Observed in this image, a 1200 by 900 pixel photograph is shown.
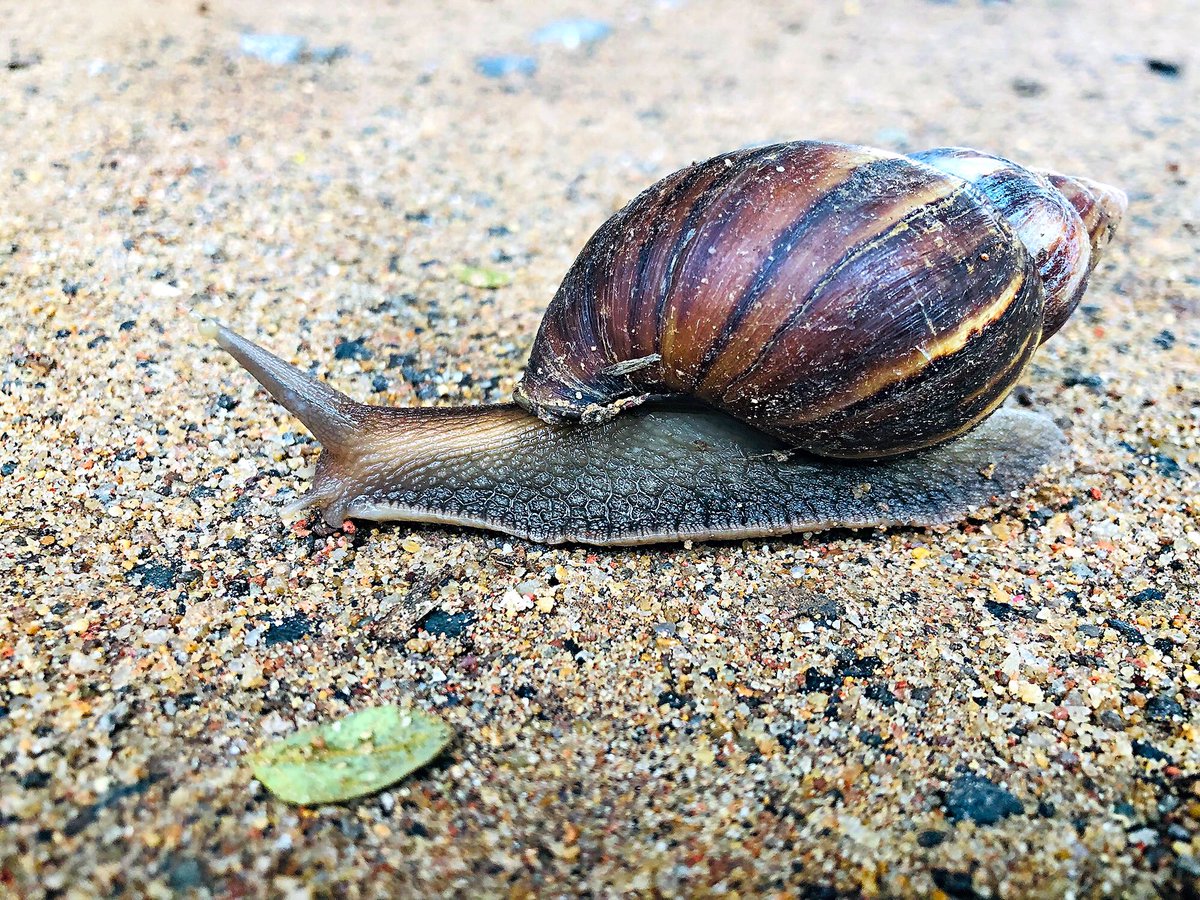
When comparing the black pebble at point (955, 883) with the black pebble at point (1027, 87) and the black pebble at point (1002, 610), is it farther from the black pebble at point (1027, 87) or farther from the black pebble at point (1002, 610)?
the black pebble at point (1027, 87)

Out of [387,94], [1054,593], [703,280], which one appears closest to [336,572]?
[703,280]

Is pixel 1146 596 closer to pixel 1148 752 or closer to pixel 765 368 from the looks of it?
pixel 1148 752

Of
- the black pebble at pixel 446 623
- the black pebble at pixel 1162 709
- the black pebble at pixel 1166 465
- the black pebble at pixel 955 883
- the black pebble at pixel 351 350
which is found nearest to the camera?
the black pebble at pixel 955 883

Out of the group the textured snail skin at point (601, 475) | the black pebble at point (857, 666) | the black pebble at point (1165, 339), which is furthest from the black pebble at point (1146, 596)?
the black pebble at point (1165, 339)

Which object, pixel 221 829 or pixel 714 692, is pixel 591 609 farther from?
pixel 221 829

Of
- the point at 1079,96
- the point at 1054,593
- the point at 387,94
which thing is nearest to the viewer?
the point at 1054,593

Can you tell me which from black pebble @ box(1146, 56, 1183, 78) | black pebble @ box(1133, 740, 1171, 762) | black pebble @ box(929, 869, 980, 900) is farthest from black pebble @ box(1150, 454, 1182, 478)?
black pebble @ box(1146, 56, 1183, 78)
